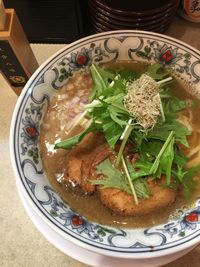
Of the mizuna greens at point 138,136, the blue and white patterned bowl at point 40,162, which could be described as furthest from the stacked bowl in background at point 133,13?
the mizuna greens at point 138,136

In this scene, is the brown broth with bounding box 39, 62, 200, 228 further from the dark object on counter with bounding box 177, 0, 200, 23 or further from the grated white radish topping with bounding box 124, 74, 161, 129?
the dark object on counter with bounding box 177, 0, 200, 23

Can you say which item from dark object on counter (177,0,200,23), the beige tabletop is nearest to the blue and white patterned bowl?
the beige tabletop

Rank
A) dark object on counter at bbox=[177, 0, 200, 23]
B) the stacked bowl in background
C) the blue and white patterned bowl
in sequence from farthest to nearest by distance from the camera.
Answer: dark object on counter at bbox=[177, 0, 200, 23] < the stacked bowl in background < the blue and white patterned bowl

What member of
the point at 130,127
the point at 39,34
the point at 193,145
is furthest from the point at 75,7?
the point at 193,145

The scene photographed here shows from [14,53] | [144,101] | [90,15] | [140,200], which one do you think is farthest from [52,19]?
[140,200]

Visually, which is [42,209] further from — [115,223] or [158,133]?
[158,133]

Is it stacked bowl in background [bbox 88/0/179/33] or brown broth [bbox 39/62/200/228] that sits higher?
stacked bowl in background [bbox 88/0/179/33]
